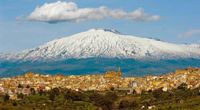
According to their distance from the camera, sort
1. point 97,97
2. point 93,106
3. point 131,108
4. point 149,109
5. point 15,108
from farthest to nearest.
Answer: point 97,97 < point 93,106 < point 131,108 < point 15,108 < point 149,109

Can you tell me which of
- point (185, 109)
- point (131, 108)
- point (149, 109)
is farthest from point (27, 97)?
point (185, 109)

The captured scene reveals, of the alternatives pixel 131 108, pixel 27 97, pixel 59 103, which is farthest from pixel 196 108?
pixel 27 97

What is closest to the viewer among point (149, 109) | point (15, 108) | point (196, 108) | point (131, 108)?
point (196, 108)

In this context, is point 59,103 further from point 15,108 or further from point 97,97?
point 15,108

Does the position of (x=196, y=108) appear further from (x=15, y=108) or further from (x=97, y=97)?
(x=97, y=97)

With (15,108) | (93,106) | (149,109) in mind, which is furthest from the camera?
(93,106)

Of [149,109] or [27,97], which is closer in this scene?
[149,109]

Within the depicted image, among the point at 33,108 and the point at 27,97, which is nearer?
the point at 33,108

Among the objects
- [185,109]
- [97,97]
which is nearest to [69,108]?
[97,97]
